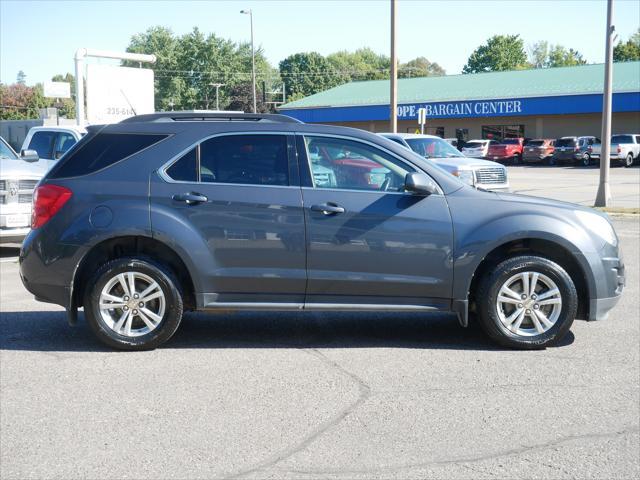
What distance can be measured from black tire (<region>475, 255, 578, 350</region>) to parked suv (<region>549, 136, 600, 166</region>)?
138 feet

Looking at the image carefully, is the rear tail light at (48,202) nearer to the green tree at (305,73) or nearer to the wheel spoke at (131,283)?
the wheel spoke at (131,283)

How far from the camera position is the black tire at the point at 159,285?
21.2ft

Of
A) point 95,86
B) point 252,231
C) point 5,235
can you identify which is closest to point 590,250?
point 252,231

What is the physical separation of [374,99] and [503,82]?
9.54 metres

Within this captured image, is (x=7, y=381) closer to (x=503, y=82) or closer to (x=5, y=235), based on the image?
(x=5, y=235)

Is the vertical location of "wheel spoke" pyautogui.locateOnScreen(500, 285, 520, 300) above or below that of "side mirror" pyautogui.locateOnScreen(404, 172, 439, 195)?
below

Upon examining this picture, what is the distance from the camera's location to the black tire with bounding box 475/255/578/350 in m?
6.51

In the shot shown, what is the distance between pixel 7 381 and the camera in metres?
5.77

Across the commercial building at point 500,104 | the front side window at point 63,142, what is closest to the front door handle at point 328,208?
the front side window at point 63,142

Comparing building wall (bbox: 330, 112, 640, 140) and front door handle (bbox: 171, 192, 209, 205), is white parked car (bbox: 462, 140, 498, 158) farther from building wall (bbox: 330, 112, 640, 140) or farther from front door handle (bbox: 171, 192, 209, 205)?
front door handle (bbox: 171, 192, 209, 205)

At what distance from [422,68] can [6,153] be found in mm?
149921

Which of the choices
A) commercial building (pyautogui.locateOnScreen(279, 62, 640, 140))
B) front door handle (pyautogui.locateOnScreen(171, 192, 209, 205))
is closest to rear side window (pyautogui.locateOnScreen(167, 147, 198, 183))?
front door handle (pyautogui.locateOnScreen(171, 192, 209, 205))

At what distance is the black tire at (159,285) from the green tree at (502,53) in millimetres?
117758

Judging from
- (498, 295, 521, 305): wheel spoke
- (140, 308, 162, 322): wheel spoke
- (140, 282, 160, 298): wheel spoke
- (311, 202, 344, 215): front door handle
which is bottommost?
(140, 308, 162, 322): wheel spoke
